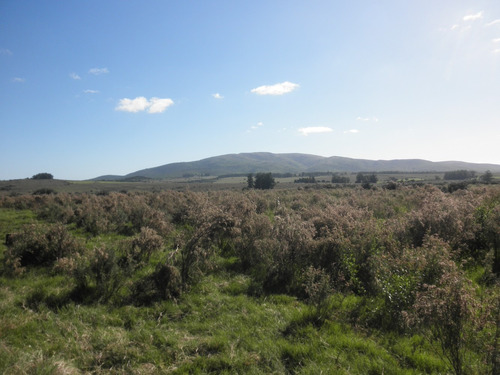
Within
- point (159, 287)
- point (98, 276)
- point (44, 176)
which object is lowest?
point (159, 287)

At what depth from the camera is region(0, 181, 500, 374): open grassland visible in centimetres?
380

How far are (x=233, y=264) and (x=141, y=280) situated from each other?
296 cm

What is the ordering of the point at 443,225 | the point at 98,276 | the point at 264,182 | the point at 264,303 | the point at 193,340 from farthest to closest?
the point at 264,182 → the point at 443,225 → the point at 98,276 → the point at 264,303 → the point at 193,340

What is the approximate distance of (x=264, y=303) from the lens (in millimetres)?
5820

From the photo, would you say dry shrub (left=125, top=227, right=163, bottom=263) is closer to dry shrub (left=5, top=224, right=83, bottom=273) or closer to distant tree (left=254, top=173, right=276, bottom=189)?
dry shrub (left=5, top=224, right=83, bottom=273)

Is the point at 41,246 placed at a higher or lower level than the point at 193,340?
higher

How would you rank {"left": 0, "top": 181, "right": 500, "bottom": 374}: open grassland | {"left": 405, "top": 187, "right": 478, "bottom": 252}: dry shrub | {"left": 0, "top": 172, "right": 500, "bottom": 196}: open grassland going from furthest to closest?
{"left": 0, "top": 172, "right": 500, "bottom": 196}: open grassland, {"left": 405, "top": 187, "right": 478, "bottom": 252}: dry shrub, {"left": 0, "top": 181, "right": 500, "bottom": 374}: open grassland

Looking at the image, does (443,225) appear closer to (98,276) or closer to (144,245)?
(144,245)

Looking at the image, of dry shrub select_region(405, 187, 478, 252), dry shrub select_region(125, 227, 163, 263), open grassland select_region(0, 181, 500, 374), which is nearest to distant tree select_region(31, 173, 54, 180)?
open grassland select_region(0, 181, 500, 374)

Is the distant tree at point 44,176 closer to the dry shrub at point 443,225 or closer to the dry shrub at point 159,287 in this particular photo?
Answer: the dry shrub at point 159,287

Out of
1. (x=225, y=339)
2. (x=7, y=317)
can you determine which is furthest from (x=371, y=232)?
(x=7, y=317)

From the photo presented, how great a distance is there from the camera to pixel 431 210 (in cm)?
853

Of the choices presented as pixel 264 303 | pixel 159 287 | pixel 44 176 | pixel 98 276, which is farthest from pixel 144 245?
pixel 44 176

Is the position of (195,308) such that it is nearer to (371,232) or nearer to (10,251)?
(371,232)
